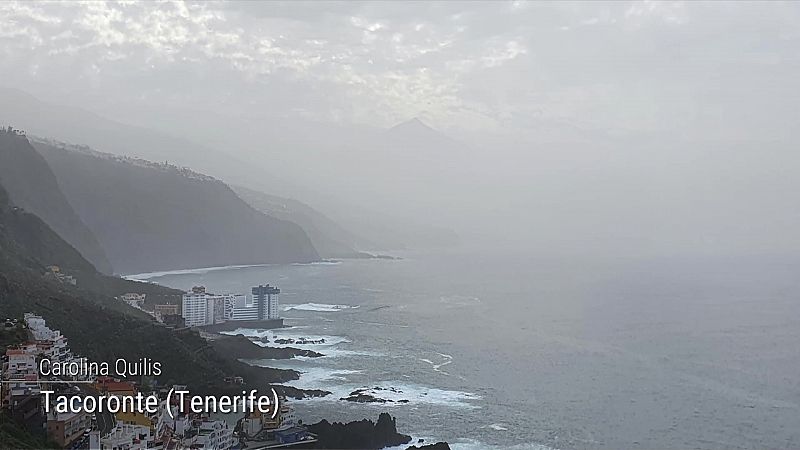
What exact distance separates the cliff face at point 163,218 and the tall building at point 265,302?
2585 cm

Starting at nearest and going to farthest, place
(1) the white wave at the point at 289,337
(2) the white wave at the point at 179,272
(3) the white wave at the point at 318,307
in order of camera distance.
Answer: (1) the white wave at the point at 289,337 → (3) the white wave at the point at 318,307 → (2) the white wave at the point at 179,272

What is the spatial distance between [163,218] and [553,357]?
50.4m

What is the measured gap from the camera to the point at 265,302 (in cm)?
4034

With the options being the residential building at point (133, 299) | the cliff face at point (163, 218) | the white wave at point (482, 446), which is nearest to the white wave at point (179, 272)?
the cliff face at point (163, 218)

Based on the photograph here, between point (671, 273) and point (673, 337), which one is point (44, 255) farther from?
point (671, 273)

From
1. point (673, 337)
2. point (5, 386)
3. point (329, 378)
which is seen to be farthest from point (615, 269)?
point (5, 386)

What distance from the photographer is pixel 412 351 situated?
3297 centimetres

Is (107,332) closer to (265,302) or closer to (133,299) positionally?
(133,299)

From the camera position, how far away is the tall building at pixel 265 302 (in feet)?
132

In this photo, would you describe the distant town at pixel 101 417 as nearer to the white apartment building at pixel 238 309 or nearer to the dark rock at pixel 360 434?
the dark rock at pixel 360 434

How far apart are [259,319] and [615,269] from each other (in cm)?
5276

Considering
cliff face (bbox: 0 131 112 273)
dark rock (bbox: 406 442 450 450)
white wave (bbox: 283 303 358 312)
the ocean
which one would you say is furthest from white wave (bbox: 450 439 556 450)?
cliff face (bbox: 0 131 112 273)

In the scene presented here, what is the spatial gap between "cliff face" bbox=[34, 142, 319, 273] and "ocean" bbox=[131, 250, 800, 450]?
6.46m

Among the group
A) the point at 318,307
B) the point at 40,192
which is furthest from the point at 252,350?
the point at 40,192
